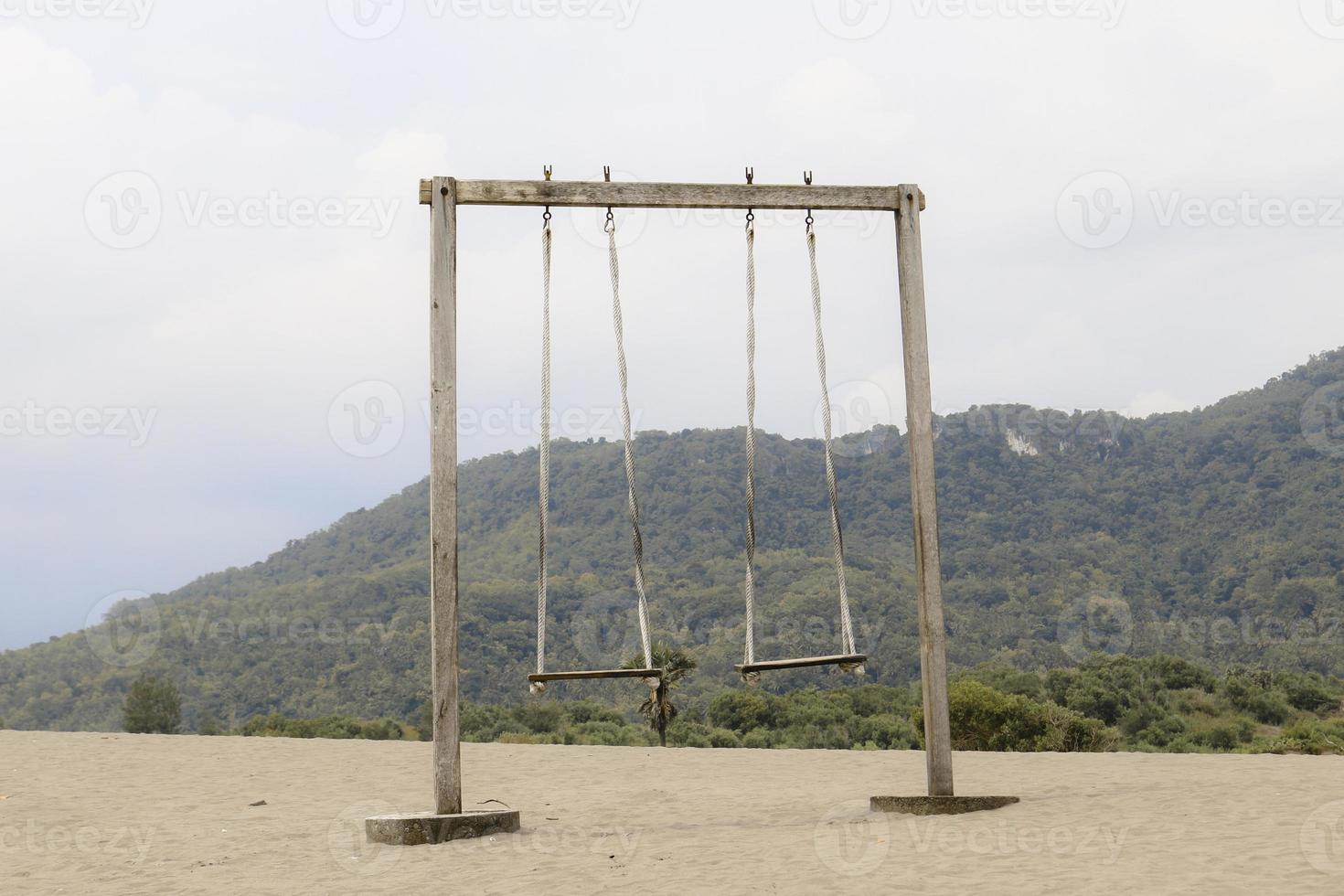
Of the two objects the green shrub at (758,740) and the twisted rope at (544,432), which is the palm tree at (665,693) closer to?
the green shrub at (758,740)

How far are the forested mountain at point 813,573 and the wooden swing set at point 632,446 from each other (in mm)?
24602

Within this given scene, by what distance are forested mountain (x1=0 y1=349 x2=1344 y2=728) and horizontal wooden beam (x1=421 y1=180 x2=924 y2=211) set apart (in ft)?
82.7

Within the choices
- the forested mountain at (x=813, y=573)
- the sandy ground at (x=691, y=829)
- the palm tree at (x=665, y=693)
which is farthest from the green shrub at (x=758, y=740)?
the sandy ground at (x=691, y=829)

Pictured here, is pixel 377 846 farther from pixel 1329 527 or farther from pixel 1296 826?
pixel 1329 527

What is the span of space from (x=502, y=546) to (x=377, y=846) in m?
48.0

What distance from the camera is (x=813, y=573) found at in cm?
4359

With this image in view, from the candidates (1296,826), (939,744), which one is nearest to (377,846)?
(939,744)

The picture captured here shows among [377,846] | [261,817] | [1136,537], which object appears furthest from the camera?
[1136,537]

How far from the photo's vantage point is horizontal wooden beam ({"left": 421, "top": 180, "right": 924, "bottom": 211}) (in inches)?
282

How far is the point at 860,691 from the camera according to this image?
2723 cm

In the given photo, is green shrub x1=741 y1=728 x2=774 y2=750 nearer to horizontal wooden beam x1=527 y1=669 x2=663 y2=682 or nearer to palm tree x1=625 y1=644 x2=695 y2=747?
palm tree x1=625 y1=644 x2=695 y2=747

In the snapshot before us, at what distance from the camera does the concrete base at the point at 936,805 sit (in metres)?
7.27

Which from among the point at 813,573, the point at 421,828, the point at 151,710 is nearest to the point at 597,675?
the point at 421,828

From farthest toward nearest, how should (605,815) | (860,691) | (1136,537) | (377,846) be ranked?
(1136,537)
(860,691)
(605,815)
(377,846)
